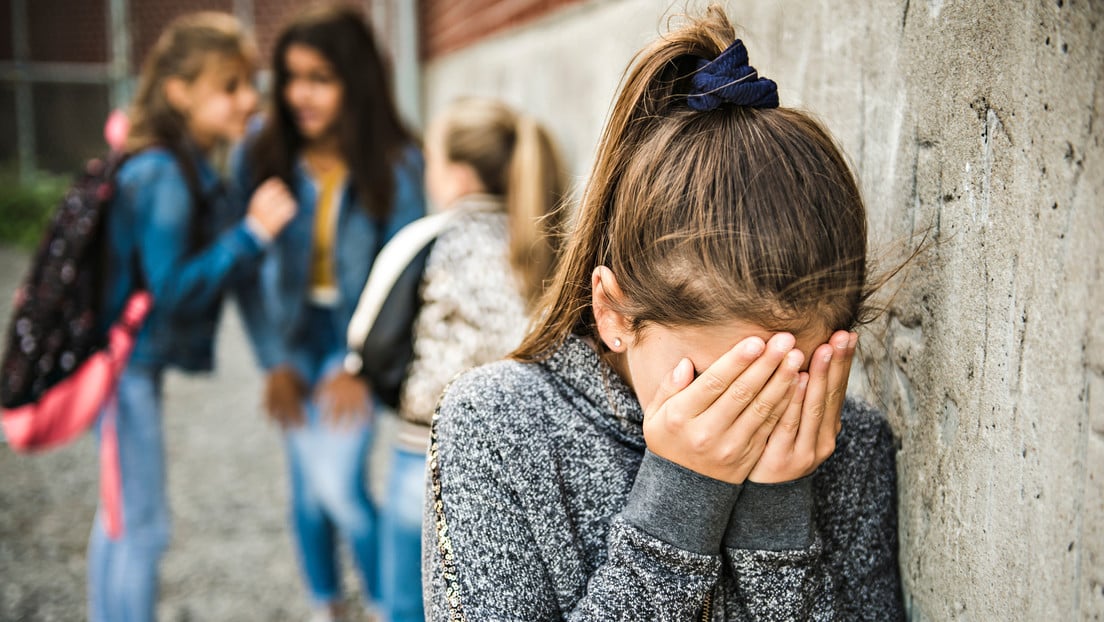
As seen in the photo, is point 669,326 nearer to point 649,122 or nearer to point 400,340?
point 649,122

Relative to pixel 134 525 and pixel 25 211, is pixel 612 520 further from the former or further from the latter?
pixel 25 211

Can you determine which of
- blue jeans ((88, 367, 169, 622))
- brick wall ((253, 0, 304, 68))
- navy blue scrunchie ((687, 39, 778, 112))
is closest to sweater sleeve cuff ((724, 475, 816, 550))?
navy blue scrunchie ((687, 39, 778, 112))

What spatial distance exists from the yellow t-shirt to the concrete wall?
6.71ft

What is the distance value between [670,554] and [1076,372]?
0.53 metres

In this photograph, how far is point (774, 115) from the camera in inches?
49.9

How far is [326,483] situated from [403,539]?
0.58 metres

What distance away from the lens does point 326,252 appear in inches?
137

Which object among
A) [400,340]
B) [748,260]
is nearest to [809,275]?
[748,260]

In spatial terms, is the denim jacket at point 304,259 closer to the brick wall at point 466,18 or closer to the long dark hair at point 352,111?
the long dark hair at point 352,111

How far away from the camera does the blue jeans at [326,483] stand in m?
3.32

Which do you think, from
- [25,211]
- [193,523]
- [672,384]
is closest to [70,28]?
[25,211]

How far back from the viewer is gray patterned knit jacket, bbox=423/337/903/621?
1.25 m

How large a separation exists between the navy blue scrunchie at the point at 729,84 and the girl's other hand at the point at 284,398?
2417 millimetres

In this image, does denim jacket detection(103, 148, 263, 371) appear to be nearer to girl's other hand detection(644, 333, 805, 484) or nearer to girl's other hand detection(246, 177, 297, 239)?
girl's other hand detection(246, 177, 297, 239)
